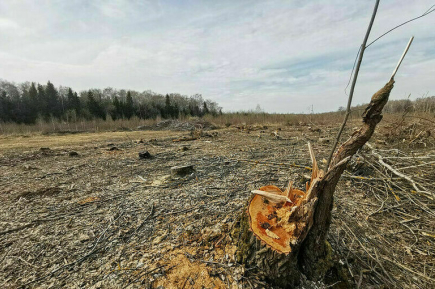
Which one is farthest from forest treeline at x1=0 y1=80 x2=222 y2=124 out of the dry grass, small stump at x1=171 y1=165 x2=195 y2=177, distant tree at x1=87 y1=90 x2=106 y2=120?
small stump at x1=171 y1=165 x2=195 y2=177

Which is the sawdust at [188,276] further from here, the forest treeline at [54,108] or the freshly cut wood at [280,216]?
the forest treeline at [54,108]

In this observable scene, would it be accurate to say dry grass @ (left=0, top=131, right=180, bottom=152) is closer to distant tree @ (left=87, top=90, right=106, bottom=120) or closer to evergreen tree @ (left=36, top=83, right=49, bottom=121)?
distant tree @ (left=87, top=90, right=106, bottom=120)

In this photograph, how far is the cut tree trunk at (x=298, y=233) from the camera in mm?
1324

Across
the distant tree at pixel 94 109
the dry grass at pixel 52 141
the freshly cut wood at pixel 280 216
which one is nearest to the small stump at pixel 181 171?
the freshly cut wood at pixel 280 216

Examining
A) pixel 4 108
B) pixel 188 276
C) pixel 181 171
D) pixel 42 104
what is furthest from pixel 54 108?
pixel 188 276

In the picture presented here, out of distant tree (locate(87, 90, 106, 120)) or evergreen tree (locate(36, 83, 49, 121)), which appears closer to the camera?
evergreen tree (locate(36, 83, 49, 121))

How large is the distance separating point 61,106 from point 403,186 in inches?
1725

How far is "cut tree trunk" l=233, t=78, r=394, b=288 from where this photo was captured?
4.34 ft

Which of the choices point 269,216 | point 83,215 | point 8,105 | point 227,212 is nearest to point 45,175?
point 83,215

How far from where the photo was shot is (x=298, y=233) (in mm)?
1347

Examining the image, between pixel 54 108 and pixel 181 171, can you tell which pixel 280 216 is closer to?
pixel 181 171

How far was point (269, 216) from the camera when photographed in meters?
1.58

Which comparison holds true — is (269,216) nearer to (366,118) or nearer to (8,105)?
(366,118)

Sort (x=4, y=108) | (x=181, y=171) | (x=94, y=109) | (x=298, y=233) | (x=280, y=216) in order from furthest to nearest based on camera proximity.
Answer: (x=94, y=109) → (x=4, y=108) → (x=181, y=171) → (x=280, y=216) → (x=298, y=233)
